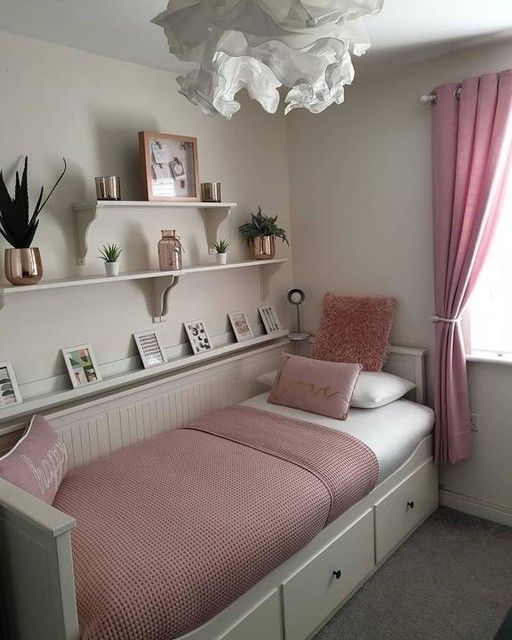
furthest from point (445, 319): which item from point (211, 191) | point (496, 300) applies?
point (211, 191)

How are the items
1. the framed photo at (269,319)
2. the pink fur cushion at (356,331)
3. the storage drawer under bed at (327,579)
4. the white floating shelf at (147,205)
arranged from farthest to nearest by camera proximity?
the framed photo at (269,319) → the pink fur cushion at (356,331) → the white floating shelf at (147,205) → the storage drawer under bed at (327,579)

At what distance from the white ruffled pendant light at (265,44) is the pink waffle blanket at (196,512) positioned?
1318mm

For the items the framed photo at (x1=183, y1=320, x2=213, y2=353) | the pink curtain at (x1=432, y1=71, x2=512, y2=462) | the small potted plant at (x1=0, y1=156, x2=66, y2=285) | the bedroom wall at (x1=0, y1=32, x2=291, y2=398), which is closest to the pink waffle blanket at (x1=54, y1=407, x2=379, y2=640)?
the framed photo at (x1=183, y1=320, x2=213, y2=353)

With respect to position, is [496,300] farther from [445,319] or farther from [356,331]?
[356,331]

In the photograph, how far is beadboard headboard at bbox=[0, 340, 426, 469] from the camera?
2443 mm

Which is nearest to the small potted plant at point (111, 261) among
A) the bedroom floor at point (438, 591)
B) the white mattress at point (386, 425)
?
the white mattress at point (386, 425)

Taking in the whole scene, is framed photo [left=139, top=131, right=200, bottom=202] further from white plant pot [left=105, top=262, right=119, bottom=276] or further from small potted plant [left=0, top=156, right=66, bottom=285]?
small potted plant [left=0, top=156, right=66, bottom=285]

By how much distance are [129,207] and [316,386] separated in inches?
51.3

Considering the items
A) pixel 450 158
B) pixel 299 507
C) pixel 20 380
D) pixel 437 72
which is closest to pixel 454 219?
pixel 450 158

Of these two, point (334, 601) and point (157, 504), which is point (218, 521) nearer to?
point (157, 504)

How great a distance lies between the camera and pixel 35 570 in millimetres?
1501

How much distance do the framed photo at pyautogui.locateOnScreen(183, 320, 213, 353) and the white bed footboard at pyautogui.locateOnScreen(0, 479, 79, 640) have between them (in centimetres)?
142

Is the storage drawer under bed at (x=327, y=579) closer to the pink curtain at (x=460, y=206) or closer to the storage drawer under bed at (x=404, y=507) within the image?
the storage drawer under bed at (x=404, y=507)

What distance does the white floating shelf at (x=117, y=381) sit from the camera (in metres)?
2.24
